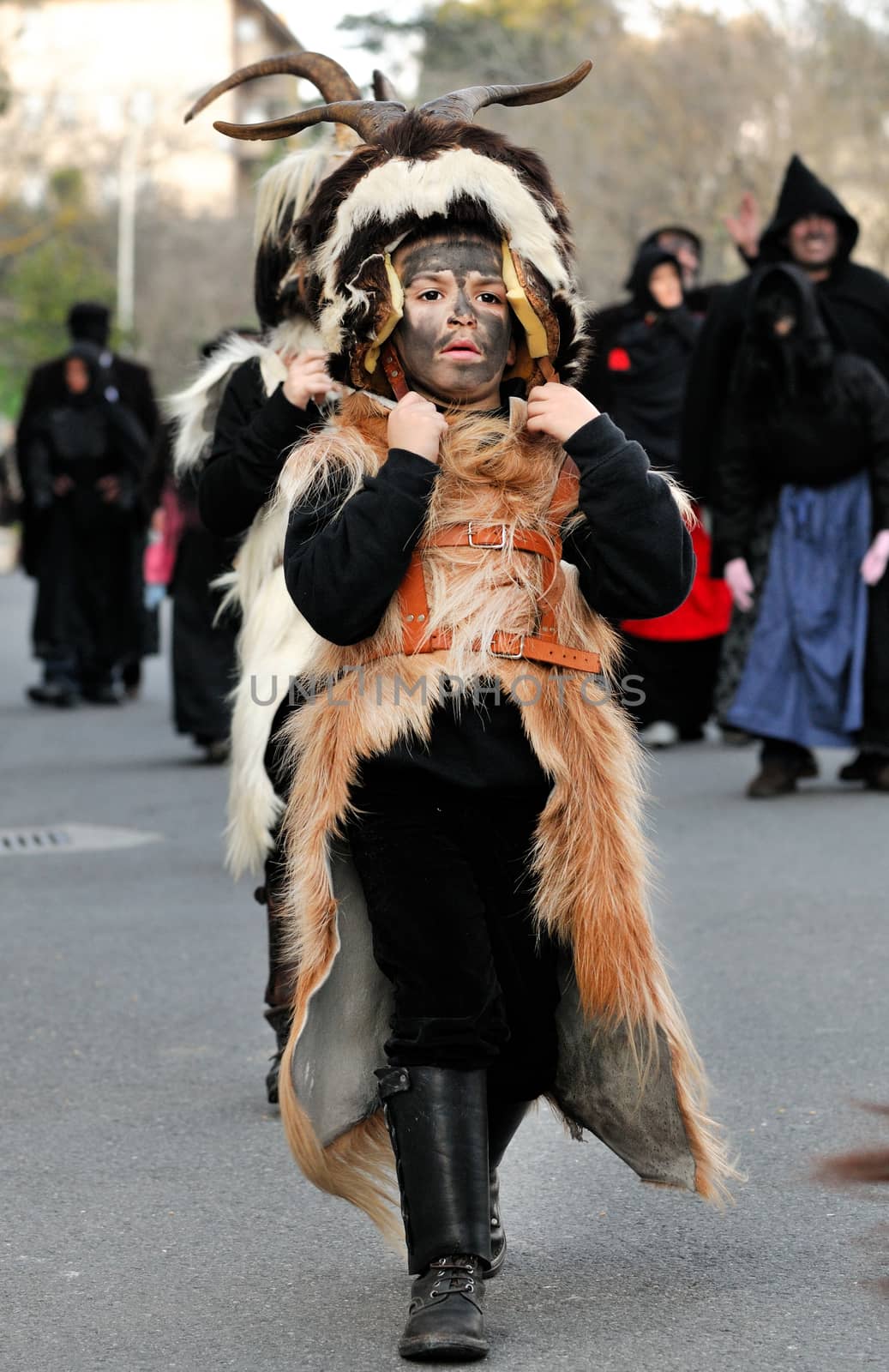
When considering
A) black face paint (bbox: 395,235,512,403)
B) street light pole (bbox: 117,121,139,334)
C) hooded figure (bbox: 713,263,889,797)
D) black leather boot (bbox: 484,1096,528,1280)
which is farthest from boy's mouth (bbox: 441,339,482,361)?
street light pole (bbox: 117,121,139,334)

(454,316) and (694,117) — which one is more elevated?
(694,117)

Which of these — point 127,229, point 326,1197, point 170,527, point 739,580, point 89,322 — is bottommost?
point 326,1197

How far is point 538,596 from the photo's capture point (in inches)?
138

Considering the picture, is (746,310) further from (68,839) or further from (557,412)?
(557,412)

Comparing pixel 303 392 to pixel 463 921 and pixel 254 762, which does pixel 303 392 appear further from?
pixel 463 921

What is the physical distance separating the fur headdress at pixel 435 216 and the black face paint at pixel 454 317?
3 cm

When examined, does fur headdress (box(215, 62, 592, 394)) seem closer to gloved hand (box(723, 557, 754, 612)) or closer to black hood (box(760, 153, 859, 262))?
gloved hand (box(723, 557, 754, 612))

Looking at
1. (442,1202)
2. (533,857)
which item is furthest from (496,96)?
(442,1202)

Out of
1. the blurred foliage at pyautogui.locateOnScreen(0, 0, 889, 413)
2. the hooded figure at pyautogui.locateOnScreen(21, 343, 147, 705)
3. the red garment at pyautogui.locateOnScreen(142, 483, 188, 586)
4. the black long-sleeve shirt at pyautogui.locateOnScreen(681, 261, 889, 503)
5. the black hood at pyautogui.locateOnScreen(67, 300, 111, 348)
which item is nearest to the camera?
the black long-sleeve shirt at pyautogui.locateOnScreen(681, 261, 889, 503)

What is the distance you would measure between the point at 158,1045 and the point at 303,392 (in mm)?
1888

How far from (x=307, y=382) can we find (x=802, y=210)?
18.5ft

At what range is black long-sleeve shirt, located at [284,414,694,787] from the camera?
3.37 meters

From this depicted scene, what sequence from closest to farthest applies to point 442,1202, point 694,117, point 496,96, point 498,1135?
1. point 442,1202
2. point 498,1135
3. point 496,96
4. point 694,117

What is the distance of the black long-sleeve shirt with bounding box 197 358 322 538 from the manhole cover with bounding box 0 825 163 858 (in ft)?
13.4
